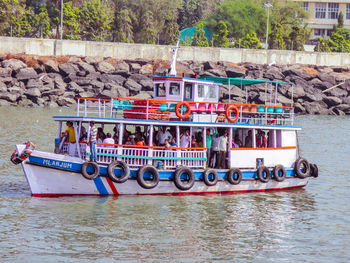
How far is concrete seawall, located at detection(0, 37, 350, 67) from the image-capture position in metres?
68.7

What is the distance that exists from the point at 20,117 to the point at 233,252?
3502cm

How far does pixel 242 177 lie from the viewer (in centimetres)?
2408

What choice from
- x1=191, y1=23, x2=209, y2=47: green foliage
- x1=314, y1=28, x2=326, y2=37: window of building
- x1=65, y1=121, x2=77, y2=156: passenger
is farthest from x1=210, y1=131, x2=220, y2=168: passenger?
x1=314, y1=28, x2=326, y2=37: window of building

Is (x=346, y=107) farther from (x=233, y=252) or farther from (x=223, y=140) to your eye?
(x=233, y=252)

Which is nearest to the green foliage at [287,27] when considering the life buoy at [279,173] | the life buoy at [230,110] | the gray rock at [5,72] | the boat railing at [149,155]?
the gray rock at [5,72]

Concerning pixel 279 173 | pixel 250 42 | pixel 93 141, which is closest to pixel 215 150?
pixel 279 173

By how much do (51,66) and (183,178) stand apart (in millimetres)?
45970

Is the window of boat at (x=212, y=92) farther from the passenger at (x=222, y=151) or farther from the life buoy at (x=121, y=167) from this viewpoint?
the life buoy at (x=121, y=167)

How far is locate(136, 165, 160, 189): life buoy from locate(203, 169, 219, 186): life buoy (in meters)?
1.88

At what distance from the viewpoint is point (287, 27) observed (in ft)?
306

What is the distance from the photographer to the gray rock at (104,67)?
224 ft

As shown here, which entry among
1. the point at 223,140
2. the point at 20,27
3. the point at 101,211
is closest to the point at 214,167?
the point at 223,140

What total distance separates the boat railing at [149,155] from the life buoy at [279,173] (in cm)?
314

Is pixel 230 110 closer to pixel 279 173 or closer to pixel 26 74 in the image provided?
pixel 279 173
